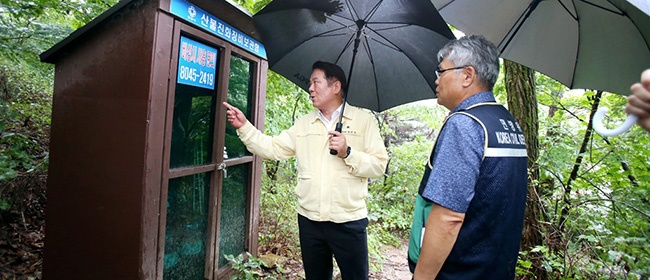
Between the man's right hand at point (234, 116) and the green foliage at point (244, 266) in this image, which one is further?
the green foliage at point (244, 266)

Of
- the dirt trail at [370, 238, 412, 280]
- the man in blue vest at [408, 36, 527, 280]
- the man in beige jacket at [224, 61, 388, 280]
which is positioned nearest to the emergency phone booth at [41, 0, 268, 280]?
the man in beige jacket at [224, 61, 388, 280]

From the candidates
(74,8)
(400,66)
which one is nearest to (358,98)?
(400,66)

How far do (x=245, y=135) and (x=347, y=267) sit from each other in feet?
3.78

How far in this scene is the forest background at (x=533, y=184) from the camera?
9.74 feet

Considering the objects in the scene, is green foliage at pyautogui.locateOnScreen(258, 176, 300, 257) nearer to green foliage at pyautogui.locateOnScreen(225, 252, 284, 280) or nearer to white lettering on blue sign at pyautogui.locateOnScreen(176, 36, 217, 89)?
green foliage at pyautogui.locateOnScreen(225, 252, 284, 280)

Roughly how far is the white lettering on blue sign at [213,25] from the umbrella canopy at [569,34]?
5.56 feet

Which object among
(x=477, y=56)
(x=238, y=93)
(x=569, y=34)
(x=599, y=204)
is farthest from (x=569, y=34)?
(x=238, y=93)

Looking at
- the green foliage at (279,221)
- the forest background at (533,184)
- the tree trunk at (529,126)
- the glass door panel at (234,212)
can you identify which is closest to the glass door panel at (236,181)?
the glass door panel at (234,212)

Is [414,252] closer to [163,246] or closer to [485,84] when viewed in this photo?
[485,84]

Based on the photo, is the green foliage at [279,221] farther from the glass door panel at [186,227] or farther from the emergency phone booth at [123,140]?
the emergency phone booth at [123,140]

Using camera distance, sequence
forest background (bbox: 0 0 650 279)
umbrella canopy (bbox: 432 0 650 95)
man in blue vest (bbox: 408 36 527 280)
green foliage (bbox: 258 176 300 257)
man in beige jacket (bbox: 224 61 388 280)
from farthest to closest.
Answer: green foliage (bbox: 258 176 300 257) < forest background (bbox: 0 0 650 279) < man in beige jacket (bbox: 224 61 388 280) < umbrella canopy (bbox: 432 0 650 95) < man in blue vest (bbox: 408 36 527 280)

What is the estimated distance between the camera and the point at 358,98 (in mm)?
2715

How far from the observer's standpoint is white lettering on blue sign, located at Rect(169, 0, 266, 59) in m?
2.45

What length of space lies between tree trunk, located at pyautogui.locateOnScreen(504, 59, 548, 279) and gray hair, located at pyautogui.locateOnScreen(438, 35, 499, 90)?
8.16 ft
